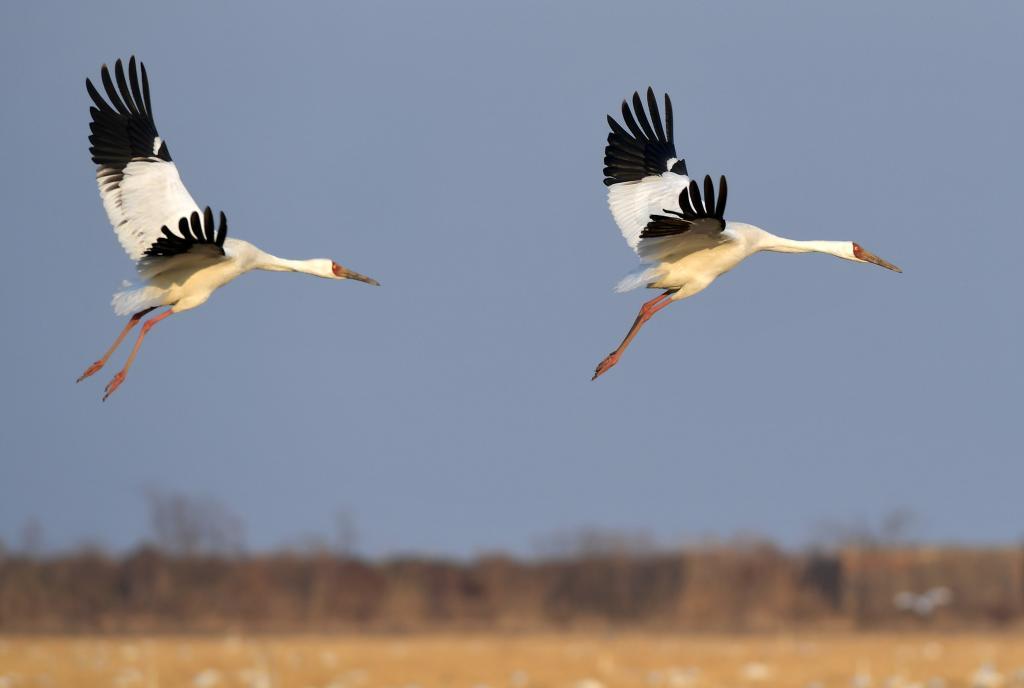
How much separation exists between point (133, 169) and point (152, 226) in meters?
0.65

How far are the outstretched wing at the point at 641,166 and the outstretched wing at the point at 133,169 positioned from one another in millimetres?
3559

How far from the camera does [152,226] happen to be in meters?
16.3

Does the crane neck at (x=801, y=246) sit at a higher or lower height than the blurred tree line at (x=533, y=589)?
higher

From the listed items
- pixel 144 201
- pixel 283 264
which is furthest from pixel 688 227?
pixel 144 201

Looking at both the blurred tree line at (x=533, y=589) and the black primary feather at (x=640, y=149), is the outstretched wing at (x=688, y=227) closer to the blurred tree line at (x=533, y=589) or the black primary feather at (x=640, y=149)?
the black primary feather at (x=640, y=149)

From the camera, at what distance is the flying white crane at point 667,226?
14.3m

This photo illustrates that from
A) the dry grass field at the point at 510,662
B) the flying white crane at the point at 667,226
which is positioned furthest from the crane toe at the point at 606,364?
the dry grass field at the point at 510,662

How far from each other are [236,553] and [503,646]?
18.6 m

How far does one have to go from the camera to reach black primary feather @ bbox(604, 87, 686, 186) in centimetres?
1722

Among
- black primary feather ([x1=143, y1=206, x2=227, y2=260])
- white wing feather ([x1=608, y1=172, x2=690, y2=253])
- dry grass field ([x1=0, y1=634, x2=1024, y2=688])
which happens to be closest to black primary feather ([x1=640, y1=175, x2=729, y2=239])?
white wing feather ([x1=608, y1=172, x2=690, y2=253])

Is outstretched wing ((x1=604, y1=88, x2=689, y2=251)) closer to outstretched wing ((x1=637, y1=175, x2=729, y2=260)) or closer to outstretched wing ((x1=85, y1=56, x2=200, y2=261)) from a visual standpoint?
outstretched wing ((x1=637, y1=175, x2=729, y2=260))

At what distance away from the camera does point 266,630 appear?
1866 inches

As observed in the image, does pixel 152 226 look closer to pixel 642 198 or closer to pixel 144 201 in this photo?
pixel 144 201

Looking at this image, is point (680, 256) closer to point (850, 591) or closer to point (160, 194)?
point (160, 194)
